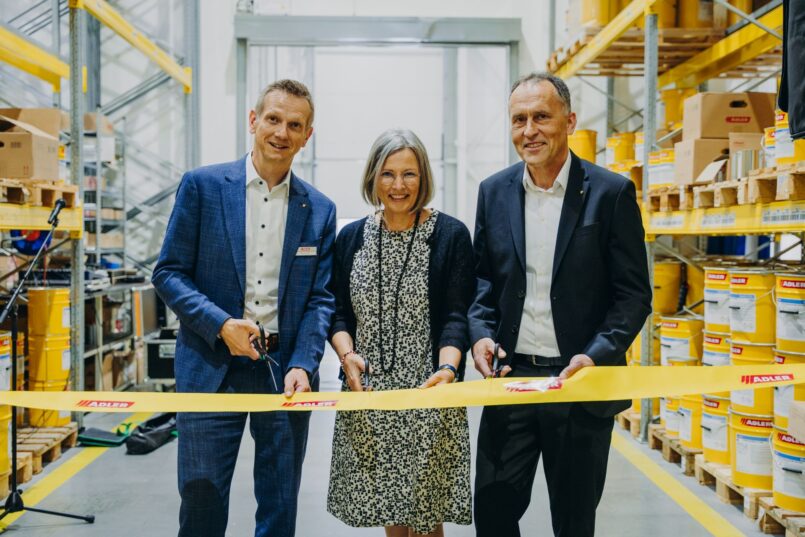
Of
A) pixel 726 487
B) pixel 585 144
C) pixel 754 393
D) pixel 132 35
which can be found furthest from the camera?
pixel 132 35

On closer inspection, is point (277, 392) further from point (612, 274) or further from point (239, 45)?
point (239, 45)

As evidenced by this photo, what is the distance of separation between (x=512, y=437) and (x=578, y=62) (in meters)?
6.20

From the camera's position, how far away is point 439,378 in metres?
2.72

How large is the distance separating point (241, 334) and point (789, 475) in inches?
130

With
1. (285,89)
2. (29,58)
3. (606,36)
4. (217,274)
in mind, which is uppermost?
(606,36)

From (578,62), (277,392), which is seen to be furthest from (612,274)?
(578,62)

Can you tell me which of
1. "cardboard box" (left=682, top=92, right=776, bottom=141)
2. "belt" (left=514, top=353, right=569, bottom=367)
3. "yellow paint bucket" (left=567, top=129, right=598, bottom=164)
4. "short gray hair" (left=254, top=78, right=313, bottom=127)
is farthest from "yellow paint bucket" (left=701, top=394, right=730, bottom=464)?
"short gray hair" (left=254, top=78, right=313, bottom=127)

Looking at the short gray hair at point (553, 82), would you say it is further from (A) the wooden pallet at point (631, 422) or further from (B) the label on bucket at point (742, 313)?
(A) the wooden pallet at point (631, 422)

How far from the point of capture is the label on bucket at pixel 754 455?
171 inches

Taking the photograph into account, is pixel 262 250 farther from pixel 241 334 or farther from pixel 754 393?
pixel 754 393

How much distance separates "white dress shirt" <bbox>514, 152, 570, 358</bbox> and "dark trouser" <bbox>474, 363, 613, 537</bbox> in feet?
0.34

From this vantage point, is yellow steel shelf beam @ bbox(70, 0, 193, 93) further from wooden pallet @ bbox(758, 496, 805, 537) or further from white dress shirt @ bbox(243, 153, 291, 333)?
wooden pallet @ bbox(758, 496, 805, 537)

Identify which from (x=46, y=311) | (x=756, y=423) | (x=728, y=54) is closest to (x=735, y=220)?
(x=756, y=423)

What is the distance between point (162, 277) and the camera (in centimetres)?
264
